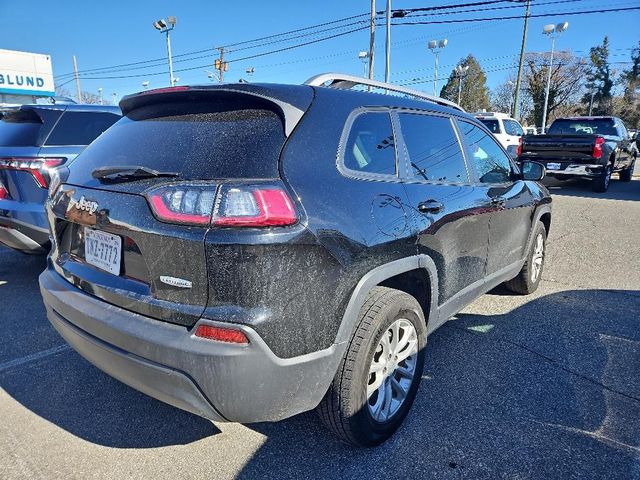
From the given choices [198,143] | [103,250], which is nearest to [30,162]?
[103,250]

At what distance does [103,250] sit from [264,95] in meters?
1.04

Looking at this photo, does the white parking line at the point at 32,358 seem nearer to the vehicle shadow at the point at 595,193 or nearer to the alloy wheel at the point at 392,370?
the alloy wheel at the point at 392,370

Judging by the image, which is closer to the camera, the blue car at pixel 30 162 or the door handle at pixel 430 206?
the door handle at pixel 430 206

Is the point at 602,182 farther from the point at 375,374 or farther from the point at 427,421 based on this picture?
the point at 375,374

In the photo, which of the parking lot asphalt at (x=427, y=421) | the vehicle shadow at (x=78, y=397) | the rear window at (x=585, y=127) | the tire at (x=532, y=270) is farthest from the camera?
the rear window at (x=585, y=127)

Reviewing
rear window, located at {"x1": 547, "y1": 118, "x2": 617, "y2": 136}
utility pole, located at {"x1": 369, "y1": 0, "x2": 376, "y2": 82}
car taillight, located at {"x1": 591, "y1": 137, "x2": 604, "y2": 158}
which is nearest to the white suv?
rear window, located at {"x1": 547, "y1": 118, "x2": 617, "y2": 136}

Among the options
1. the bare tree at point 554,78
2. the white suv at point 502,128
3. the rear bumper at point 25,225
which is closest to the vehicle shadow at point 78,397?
the rear bumper at point 25,225

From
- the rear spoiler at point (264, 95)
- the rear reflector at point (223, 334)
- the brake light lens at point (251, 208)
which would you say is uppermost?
the rear spoiler at point (264, 95)

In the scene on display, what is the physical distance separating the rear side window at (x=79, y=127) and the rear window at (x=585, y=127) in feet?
41.7

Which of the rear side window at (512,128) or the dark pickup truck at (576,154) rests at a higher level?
the rear side window at (512,128)

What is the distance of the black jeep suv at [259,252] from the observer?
1.77m

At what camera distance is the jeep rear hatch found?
5.88 ft

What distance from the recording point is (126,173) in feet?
6.65

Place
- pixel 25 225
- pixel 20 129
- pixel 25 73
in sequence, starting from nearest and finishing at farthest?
1. pixel 25 225
2. pixel 20 129
3. pixel 25 73
